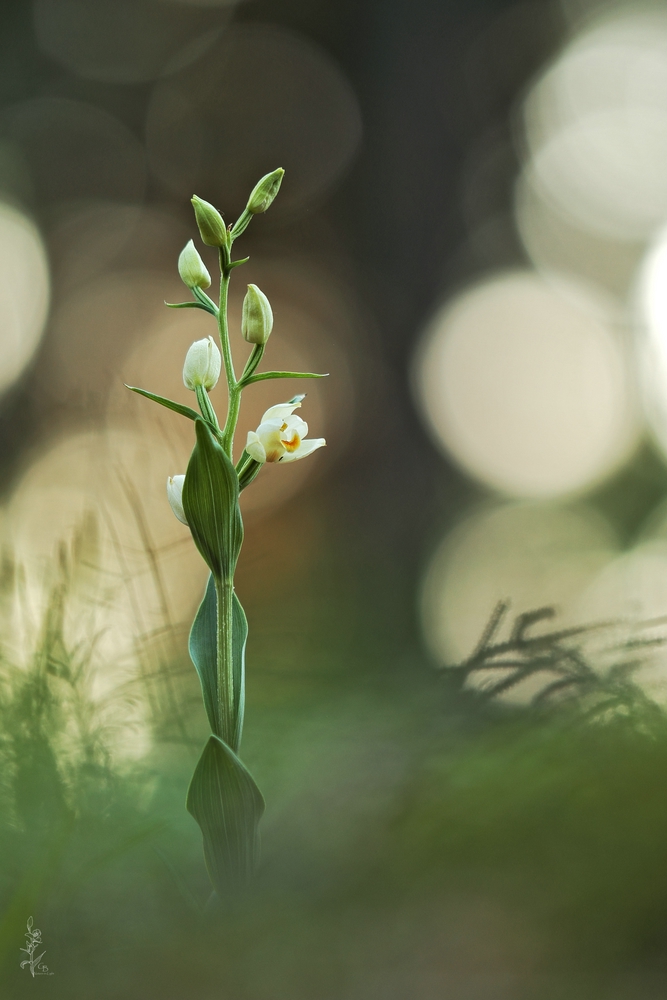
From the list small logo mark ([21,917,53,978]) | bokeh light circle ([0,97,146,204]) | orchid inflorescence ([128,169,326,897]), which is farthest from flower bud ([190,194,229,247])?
bokeh light circle ([0,97,146,204])

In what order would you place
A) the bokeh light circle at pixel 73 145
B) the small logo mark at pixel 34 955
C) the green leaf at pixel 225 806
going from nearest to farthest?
1. the small logo mark at pixel 34 955
2. the green leaf at pixel 225 806
3. the bokeh light circle at pixel 73 145

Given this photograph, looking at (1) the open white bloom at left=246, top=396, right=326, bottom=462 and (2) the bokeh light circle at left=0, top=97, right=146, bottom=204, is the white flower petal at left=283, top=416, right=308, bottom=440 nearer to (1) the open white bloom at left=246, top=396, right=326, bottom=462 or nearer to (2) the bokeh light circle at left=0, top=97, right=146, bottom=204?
(1) the open white bloom at left=246, top=396, right=326, bottom=462

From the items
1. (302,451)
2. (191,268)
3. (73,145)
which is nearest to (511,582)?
(302,451)

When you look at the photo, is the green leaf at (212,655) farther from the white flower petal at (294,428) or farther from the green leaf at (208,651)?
the white flower petal at (294,428)

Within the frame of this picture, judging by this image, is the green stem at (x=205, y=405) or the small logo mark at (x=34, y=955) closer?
the small logo mark at (x=34, y=955)

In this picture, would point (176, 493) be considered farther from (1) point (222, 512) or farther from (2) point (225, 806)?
(2) point (225, 806)

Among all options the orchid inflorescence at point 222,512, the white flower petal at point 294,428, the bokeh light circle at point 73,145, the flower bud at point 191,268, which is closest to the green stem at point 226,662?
the orchid inflorescence at point 222,512
